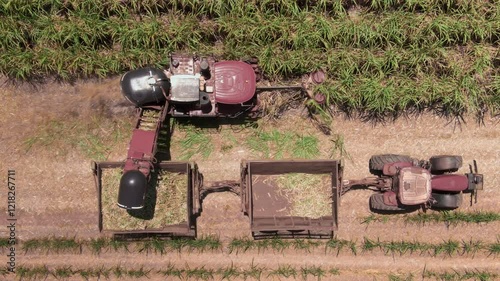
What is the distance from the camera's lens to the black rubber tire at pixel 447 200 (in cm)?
798

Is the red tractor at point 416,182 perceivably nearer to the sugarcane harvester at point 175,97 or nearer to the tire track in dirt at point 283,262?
the tire track in dirt at point 283,262

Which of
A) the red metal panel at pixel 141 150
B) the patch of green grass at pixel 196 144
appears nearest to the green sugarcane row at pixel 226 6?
the patch of green grass at pixel 196 144

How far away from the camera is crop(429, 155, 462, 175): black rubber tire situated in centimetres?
778

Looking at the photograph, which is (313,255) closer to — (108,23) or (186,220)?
(186,220)

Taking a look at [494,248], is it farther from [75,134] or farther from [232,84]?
[75,134]

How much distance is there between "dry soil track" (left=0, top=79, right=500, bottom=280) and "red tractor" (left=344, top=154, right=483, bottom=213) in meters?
0.34

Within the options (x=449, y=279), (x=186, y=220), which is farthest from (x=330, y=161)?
(x=449, y=279)

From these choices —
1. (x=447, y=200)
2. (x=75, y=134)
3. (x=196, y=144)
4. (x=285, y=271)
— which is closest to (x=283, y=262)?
(x=285, y=271)

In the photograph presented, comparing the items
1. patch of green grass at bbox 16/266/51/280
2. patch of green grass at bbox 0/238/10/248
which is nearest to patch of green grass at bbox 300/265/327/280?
patch of green grass at bbox 16/266/51/280

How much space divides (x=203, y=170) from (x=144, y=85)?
2.15 metres

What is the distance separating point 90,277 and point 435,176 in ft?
23.1

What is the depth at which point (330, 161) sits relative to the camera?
25.6ft

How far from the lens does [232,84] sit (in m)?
7.58

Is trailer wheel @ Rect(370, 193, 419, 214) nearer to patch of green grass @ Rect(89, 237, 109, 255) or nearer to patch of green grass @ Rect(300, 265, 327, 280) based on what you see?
patch of green grass @ Rect(300, 265, 327, 280)
